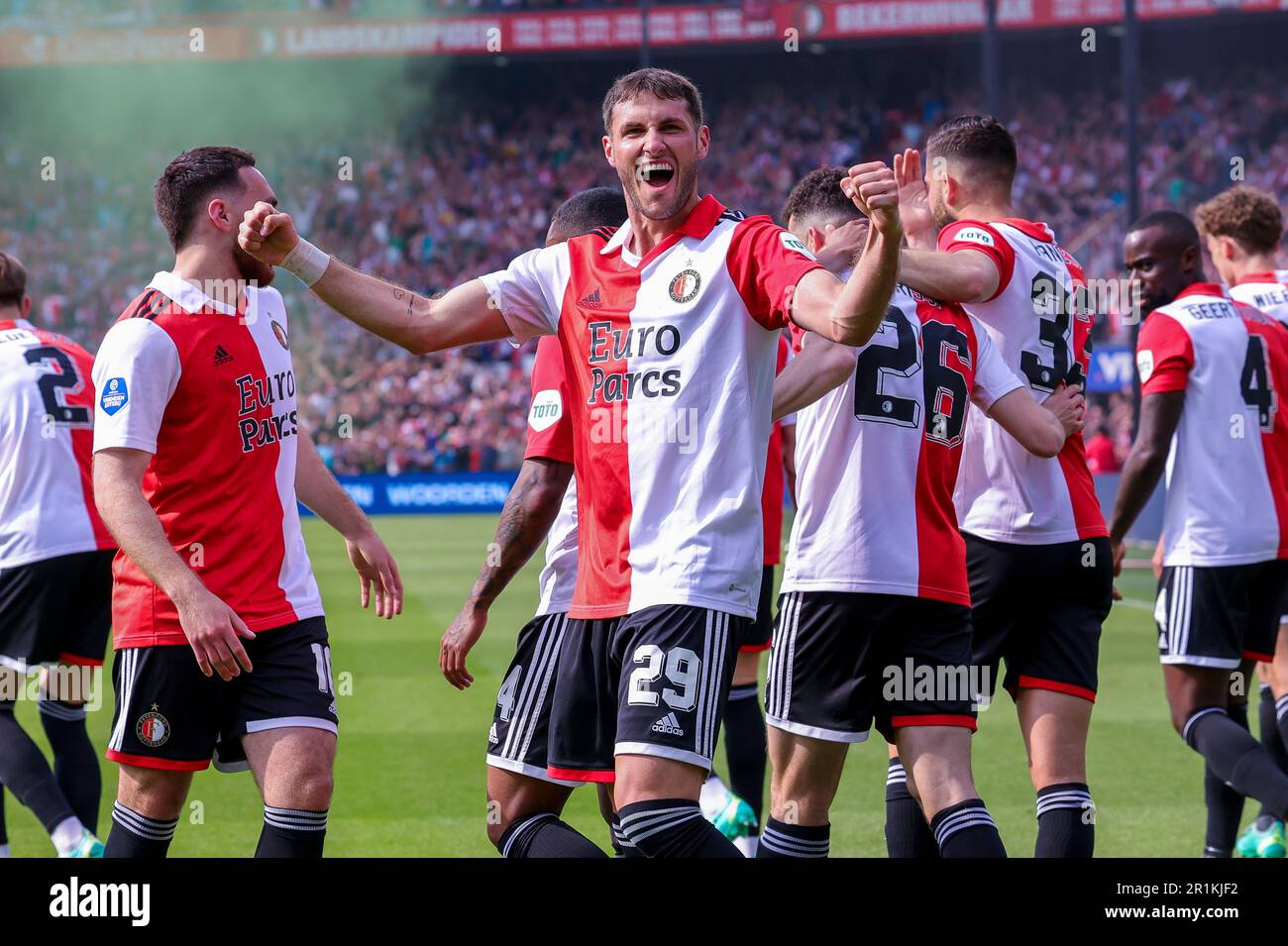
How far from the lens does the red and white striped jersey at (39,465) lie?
567 cm

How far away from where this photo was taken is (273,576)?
4055 millimetres

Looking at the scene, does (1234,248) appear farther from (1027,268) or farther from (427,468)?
(427,468)

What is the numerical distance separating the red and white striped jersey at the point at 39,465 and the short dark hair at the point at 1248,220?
442 cm

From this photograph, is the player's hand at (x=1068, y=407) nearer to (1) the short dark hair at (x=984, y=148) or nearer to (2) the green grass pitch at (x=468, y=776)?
(1) the short dark hair at (x=984, y=148)

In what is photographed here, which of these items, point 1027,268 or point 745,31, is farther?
point 745,31

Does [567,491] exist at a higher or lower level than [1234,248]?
lower

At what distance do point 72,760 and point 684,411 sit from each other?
3.39 m

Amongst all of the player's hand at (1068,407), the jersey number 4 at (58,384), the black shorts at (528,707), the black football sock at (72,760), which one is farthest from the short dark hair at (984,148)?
the black football sock at (72,760)

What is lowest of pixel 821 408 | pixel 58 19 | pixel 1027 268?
pixel 821 408

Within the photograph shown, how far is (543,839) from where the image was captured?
3.64m

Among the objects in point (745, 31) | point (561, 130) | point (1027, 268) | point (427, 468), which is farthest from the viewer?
point (561, 130)

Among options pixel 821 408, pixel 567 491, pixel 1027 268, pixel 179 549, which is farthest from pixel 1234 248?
pixel 179 549
